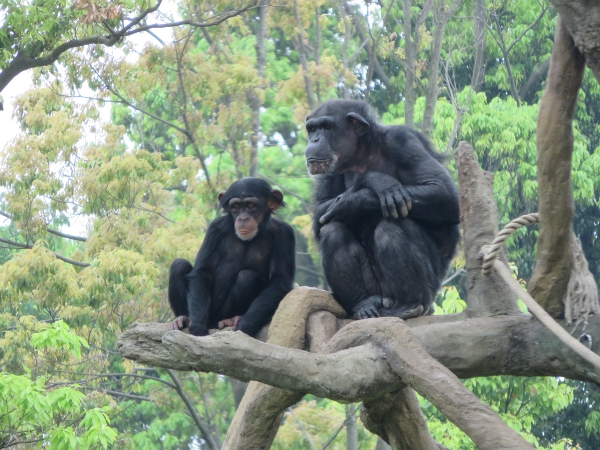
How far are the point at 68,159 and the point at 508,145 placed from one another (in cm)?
745

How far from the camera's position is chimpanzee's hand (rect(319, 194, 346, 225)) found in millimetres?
4723

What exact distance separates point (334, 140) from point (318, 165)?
20 centimetres

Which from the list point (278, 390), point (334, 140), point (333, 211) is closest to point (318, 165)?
point (334, 140)

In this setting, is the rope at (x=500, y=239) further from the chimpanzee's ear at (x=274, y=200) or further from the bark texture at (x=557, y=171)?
the chimpanzee's ear at (x=274, y=200)

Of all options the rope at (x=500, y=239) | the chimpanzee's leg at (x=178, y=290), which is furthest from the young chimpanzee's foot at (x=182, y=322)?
the rope at (x=500, y=239)

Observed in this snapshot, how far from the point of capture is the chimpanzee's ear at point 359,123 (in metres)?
4.94

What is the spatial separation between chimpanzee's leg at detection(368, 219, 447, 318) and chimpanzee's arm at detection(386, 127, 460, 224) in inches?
5.2

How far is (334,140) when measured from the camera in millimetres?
4945

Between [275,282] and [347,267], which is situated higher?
[347,267]

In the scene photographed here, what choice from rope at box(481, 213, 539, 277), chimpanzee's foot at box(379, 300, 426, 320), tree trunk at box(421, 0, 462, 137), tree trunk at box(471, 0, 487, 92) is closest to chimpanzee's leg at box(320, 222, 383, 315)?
chimpanzee's foot at box(379, 300, 426, 320)

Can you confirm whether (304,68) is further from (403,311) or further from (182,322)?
(403,311)

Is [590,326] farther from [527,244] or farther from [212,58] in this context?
[527,244]

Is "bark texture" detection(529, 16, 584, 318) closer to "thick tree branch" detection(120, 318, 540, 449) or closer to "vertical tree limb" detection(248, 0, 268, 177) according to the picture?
"thick tree branch" detection(120, 318, 540, 449)

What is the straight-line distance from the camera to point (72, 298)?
9555mm
